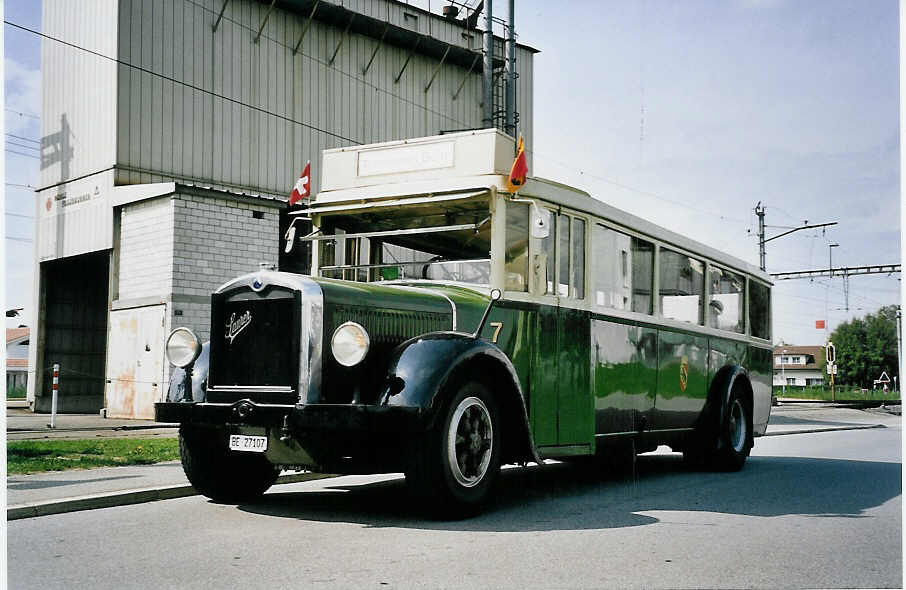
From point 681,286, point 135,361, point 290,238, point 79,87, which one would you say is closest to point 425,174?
point 290,238

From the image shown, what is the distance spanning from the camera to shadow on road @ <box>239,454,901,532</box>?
733 centimetres

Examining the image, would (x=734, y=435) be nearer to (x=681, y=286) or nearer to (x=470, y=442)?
(x=681, y=286)

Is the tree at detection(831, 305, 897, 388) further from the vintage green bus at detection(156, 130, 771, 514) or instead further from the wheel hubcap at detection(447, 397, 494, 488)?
the wheel hubcap at detection(447, 397, 494, 488)

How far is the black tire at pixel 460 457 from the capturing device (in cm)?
679

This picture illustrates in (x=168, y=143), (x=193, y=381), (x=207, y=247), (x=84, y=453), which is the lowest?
(x=84, y=453)

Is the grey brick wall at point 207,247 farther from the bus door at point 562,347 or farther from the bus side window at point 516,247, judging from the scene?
the bus side window at point 516,247

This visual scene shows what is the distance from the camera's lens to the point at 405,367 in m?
6.75

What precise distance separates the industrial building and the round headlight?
1609 centimetres

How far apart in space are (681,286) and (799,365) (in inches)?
3644

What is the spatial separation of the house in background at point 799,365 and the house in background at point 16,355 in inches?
2577

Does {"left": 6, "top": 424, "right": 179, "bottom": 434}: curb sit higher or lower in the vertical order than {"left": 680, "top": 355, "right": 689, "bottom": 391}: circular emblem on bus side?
lower

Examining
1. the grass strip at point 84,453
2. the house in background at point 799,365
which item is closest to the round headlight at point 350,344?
the grass strip at point 84,453

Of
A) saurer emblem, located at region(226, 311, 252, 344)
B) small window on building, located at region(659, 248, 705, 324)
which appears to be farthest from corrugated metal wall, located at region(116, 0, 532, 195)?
saurer emblem, located at region(226, 311, 252, 344)

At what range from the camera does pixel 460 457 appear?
7137 mm
